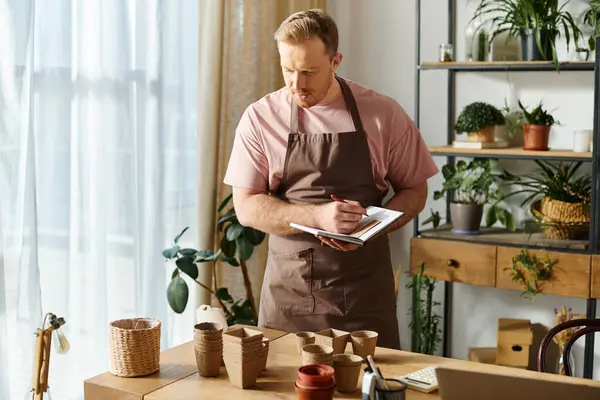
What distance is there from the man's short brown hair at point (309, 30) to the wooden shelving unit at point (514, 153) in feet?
5.06

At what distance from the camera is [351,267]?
2.61 meters

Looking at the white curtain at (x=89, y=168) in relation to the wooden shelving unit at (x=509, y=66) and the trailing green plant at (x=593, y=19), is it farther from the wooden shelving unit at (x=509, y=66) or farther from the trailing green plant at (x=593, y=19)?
the trailing green plant at (x=593, y=19)

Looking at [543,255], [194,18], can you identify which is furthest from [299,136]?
[543,255]

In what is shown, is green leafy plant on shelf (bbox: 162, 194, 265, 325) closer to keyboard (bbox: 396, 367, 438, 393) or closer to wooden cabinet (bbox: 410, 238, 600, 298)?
wooden cabinet (bbox: 410, 238, 600, 298)

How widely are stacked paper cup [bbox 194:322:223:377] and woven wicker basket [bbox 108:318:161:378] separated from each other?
112 mm

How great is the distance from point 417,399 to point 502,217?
7.74 ft

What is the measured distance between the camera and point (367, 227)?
2.37 metres

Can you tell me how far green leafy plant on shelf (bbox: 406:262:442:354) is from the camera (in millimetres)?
4145

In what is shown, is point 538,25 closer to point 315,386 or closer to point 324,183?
point 324,183

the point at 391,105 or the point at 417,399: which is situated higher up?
the point at 391,105

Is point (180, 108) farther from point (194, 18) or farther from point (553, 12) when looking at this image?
point (553, 12)

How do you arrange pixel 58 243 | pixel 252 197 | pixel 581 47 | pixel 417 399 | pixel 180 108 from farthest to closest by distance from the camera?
pixel 581 47 < pixel 180 108 < pixel 58 243 < pixel 252 197 < pixel 417 399

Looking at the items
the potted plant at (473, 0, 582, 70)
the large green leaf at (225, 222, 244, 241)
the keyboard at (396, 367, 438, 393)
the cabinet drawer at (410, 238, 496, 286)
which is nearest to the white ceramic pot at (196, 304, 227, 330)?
the keyboard at (396, 367, 438, 393)

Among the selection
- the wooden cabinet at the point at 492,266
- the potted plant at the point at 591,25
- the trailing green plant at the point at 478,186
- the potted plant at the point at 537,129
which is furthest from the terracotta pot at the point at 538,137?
the wooden cabinet at the point at 492,266
